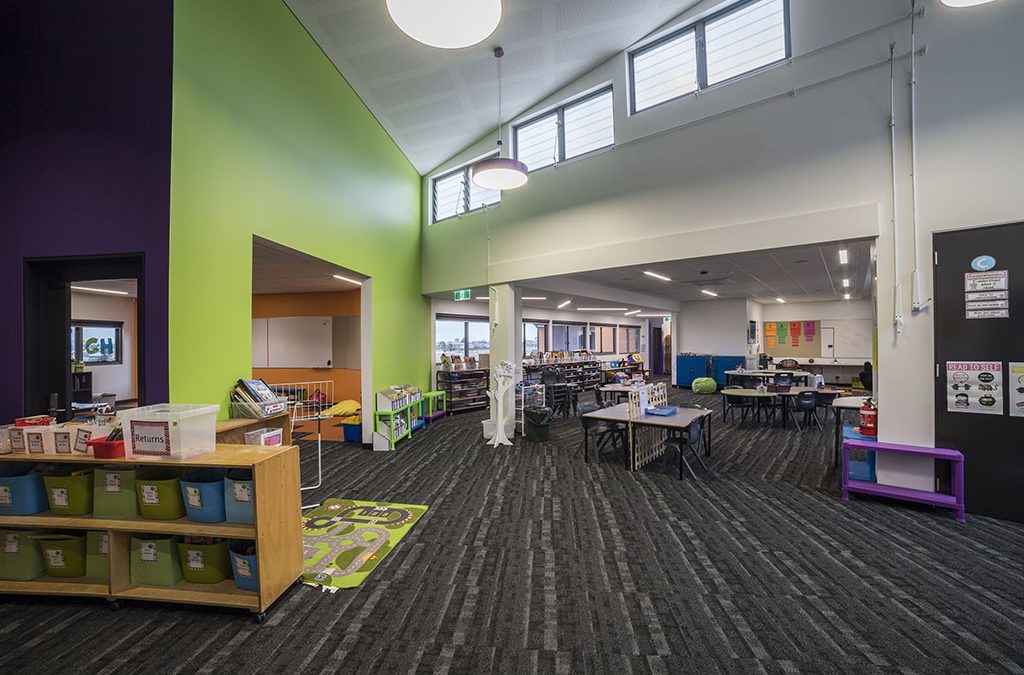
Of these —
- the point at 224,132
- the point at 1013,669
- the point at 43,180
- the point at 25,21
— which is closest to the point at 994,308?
the point at 1013,669

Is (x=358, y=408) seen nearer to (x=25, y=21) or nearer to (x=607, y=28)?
(x=25, y=21)

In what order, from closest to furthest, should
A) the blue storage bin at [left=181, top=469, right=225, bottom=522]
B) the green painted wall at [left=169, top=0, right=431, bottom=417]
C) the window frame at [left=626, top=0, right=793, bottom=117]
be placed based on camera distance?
the blue storage bin at [left=181, top=469, right=225, bottom=522], the green painted wall at [left=169, top=0, right=431, bottom=417], the window frame at [left=626, top=0, right=793, bottom=117]

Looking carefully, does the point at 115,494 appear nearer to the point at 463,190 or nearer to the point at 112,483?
the point at 112,483

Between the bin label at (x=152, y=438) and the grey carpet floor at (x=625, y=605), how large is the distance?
1052mm

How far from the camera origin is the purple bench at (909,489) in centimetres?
388

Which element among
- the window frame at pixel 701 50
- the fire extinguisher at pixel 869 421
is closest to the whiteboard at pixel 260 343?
the window frame at pixel 701 50

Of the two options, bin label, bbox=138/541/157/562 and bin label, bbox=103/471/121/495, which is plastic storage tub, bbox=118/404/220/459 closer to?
bin label, bbox=103/471/121/495

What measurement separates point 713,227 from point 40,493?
6.81 meters

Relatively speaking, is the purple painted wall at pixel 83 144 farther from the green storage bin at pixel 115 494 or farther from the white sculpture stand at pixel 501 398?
the white sculpture stand at pixel 501 398

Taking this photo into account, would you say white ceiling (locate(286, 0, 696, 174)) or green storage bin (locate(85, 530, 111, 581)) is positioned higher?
white ceiling (locate(286, 0, 696, 174))

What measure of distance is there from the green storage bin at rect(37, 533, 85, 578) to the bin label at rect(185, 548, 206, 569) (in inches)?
32.1

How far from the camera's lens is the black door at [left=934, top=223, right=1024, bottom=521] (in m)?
3.79

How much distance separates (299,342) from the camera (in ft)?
31.7

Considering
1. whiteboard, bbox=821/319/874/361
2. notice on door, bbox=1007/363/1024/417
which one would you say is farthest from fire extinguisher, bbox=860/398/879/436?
whiteboard, bbox=821/319/874/361
